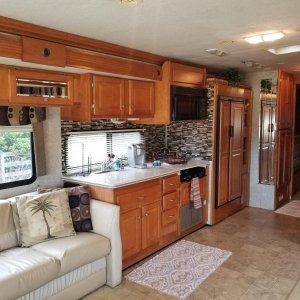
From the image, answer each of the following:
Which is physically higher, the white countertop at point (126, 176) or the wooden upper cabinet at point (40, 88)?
the wooden upper cabinet at point (40, 88)

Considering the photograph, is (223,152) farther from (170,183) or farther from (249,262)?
(249,262)

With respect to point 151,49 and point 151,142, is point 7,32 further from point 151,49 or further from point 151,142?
point 151,142

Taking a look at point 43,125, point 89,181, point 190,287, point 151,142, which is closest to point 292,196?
point 151,142

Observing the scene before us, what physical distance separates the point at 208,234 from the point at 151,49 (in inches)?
96.5

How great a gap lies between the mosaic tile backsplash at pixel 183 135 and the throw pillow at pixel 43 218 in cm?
136

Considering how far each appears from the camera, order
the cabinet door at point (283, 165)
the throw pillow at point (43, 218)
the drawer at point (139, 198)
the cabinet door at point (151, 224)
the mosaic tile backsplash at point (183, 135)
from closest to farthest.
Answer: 1. the throw pillow at point (43, 218)
2. the drawer at point (139, 198)
3. the cabinet door at point (151, 224)
4. the mosaic tile backsplash at point (183, 135)
5. the cabinet door at point (283, 165)

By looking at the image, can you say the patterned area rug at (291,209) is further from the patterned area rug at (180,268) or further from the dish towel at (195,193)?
the patterned area rug at (180,268)

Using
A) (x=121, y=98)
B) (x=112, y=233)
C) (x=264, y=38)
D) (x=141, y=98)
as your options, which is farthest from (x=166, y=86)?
(x=112, y=233)

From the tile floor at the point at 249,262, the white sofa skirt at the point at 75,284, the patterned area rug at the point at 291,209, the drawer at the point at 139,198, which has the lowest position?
the tile floor at the point at 249,262

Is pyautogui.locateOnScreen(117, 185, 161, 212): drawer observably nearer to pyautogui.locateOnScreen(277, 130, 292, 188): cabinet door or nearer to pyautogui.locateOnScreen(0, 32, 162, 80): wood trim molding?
pyautogui.locateOnScreen(0, 32, 162, 80): wood trim molding

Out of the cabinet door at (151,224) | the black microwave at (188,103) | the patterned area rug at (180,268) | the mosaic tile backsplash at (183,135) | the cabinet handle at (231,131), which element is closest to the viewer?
the patterned area rug at (180,268)

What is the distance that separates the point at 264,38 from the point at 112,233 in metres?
2.30

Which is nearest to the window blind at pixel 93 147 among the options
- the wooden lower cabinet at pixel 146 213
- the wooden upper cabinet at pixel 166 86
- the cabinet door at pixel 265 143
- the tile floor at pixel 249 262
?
the wooden upper cabinet at pixel 166 86

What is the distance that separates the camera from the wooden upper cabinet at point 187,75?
4109 millimetres
